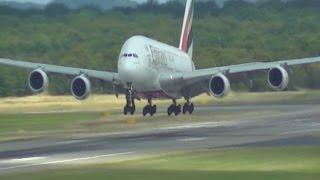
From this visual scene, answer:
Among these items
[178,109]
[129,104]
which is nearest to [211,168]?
[129,104]

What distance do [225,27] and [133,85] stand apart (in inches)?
3397

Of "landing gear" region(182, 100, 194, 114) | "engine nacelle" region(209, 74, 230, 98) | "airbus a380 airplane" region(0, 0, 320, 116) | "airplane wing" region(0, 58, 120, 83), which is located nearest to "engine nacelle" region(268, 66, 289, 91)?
"airbus a380 airplane" region(0, 0, 320, 116)

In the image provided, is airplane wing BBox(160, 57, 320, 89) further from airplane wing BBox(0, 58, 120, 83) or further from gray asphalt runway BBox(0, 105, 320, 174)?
gray asphalt runway BBox(0, 105, 320, 174)

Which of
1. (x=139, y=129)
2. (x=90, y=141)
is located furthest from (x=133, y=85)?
(x=90, y=141)

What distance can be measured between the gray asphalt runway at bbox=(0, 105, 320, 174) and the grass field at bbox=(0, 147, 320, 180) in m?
1.78

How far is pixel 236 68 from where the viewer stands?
197ft

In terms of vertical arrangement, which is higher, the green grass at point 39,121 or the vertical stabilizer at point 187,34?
the vertical stabilizer at point 187,34

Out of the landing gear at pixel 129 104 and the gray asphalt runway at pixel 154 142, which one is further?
the landing gear at pixel 129 104

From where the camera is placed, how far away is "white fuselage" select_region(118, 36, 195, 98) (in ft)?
183

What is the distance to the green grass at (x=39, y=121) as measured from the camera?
53.8 m

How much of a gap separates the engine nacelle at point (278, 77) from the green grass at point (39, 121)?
443 inches

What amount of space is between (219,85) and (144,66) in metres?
4.73

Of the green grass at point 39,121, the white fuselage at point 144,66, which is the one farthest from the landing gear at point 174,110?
the green grass at point 39,121

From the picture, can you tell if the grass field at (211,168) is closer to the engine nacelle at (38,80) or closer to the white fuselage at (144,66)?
the white fuselage at (144,66)
